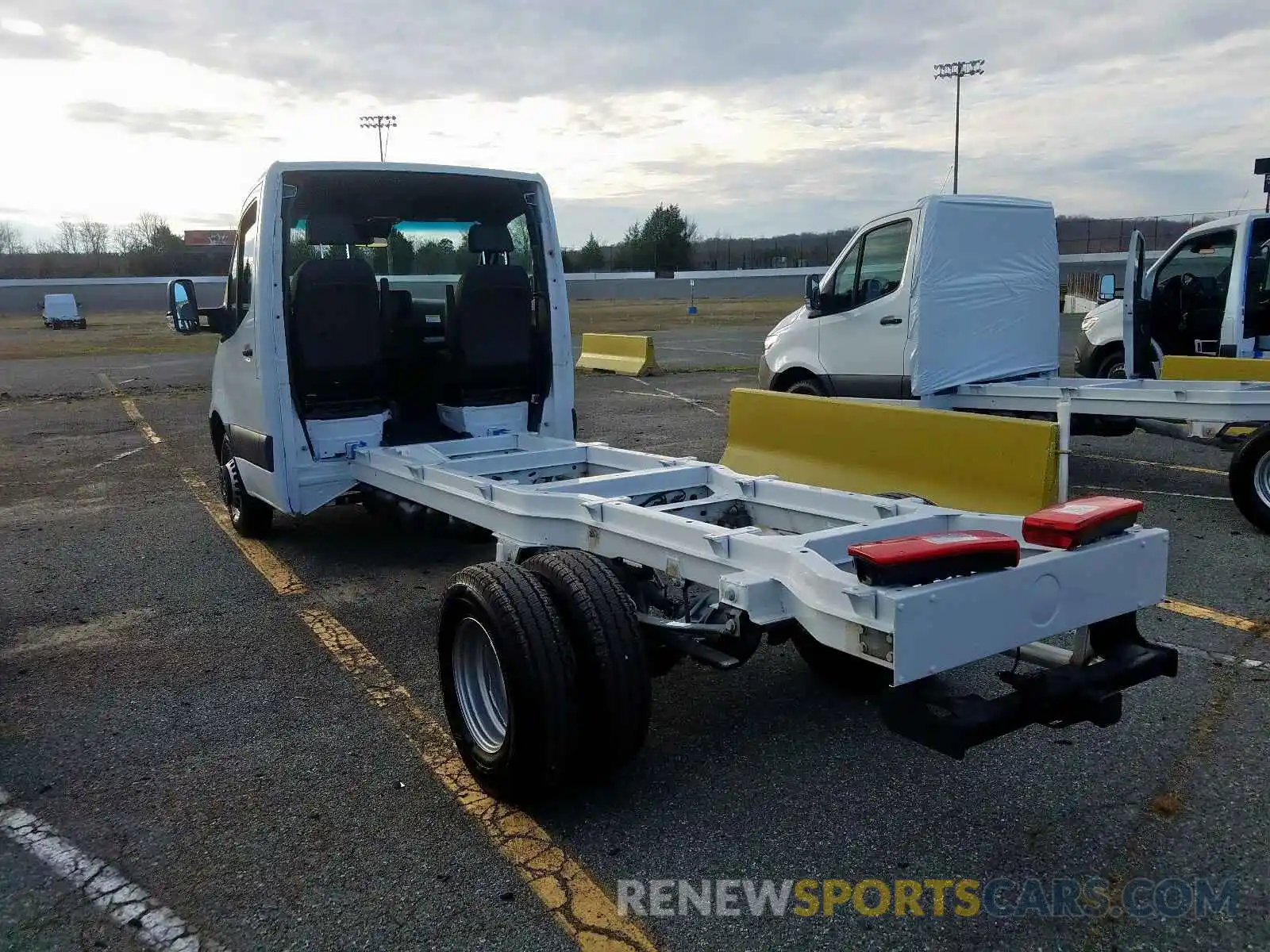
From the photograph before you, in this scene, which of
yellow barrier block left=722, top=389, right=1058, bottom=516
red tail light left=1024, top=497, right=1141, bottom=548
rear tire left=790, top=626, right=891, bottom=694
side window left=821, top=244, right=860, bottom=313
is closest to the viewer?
red tail light left=1024, top=497, right=1141, bottom=548

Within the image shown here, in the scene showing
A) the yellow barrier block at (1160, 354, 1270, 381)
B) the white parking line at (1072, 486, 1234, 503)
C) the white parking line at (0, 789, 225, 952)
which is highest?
the yellow barrier block at (1160, 354, 1270, 381)

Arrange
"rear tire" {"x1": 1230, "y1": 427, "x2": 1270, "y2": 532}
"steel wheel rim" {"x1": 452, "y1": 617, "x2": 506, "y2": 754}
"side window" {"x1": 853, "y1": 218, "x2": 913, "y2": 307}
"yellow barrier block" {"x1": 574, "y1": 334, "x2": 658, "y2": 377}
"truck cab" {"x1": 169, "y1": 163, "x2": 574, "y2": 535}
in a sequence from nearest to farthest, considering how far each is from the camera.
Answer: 1. "steel wheel rim" {"x1": 452, "y1": 617, "x2": 506, "y2": 754}
2. "truck cab" {"x1": 169, "y1": 163, "x2": 574, "y2": 535}
3. "rear tire" {"x1": 1230, "y1": 427, "x2": 1270, "y2": 532}
4. "side window" {"x1": 853, "y1": 218, "x2": 913, "y2": 307}
5. "yellow barrier block" {"x1": 574, "y1": 334, "x2": 658, "y2": 377}

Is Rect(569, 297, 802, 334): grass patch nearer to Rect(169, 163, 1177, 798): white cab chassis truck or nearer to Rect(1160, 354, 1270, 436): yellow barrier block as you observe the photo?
Rect(1160, 354, 1270, 436): yellow barrier block

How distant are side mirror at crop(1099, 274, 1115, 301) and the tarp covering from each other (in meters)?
1.95

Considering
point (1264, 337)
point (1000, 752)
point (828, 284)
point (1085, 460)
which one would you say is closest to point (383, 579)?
point (1000, 752)

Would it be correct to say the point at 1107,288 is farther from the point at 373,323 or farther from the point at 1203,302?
the point at 373,323

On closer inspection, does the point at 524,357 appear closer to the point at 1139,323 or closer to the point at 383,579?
the point at 383,579

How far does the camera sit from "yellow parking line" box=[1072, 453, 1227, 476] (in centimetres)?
870

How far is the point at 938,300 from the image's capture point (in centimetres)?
820

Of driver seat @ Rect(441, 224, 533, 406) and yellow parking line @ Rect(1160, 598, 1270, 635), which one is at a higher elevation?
driver seat @ Rect(441, 224, 533, 406)

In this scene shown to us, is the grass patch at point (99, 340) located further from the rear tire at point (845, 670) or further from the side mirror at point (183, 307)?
the rear tire at point (845, 670)

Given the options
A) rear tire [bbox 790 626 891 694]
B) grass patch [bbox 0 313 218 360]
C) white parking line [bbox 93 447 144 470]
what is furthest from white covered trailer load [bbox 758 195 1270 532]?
grass patch [bbox 0 313 218 360]

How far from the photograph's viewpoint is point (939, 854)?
301cm

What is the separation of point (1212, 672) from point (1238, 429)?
133 inches
